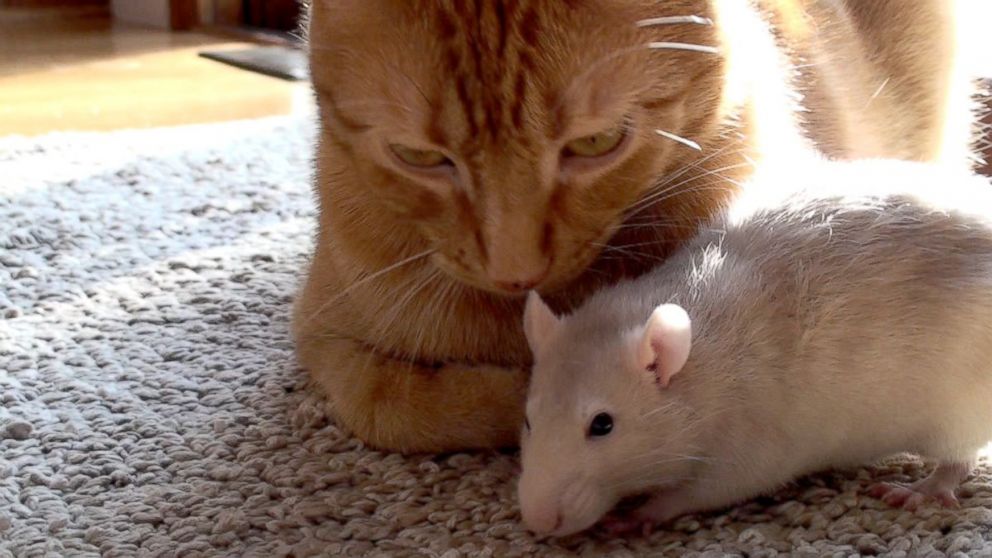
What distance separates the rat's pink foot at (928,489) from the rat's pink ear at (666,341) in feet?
0.87

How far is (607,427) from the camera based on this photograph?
3.97ft

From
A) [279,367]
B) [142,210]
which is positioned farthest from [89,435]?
[142,210]

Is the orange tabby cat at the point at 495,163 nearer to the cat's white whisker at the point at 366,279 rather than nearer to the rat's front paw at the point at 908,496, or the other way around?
the cat's white whisker at the point at 366,279

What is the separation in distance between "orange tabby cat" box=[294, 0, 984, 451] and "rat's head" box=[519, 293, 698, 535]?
0.36 feet

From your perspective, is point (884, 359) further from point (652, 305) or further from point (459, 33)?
point (459, 33)

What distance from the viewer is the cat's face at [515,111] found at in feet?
3.77

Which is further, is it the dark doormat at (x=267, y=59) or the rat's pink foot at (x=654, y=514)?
the dark doormat at (x=267, y=59)

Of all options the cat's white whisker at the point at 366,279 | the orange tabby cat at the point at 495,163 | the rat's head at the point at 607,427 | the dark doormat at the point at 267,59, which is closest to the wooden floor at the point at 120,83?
the dark doormat at the point at 267,59

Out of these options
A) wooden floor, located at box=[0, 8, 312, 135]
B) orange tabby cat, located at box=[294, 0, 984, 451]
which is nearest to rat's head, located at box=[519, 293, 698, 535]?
orange tabby cat, located at box=[294, 0, 984, 451]

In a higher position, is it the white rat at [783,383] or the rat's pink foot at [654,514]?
the white rat at [783,383]

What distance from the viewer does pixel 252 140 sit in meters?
2.92

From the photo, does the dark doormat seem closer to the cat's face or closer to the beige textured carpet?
the beige textured carpet

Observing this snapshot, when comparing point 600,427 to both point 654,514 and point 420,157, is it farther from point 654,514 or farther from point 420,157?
point 420,157

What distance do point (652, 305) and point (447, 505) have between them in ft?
1.04
